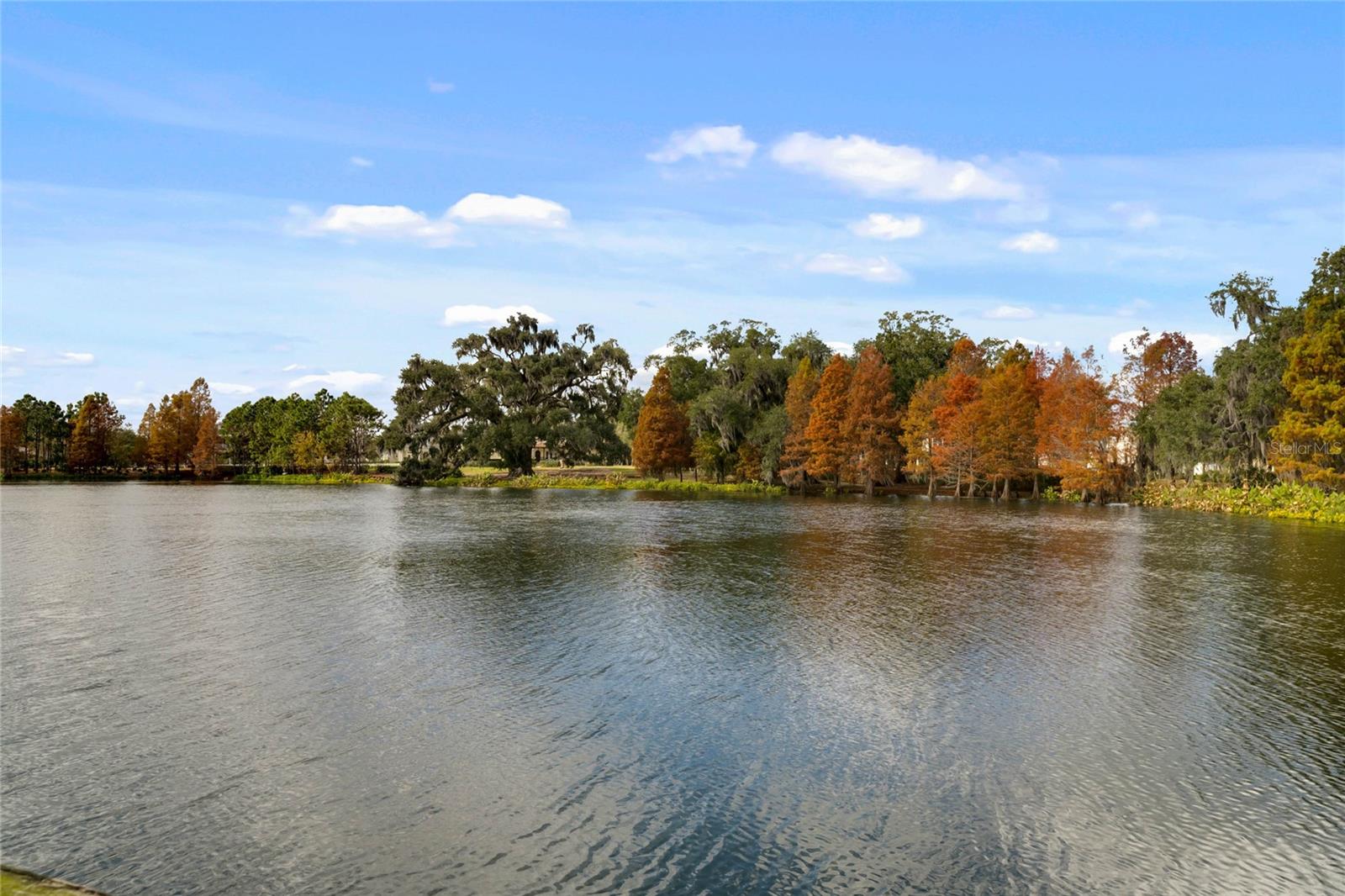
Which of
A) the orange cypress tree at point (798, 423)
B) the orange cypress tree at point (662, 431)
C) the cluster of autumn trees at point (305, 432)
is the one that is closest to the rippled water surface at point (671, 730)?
the orange cypress tree at point (798, 423)

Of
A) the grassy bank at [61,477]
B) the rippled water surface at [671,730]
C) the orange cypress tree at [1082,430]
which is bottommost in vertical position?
the rippled water surface at [671,730]

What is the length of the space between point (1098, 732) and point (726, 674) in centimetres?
599

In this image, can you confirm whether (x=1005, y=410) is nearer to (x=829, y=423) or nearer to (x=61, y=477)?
(x=829, y=423)

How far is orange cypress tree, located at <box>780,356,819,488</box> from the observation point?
80312 mm

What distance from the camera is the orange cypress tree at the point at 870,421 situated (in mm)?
76562

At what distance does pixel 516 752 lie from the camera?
36.7 feet

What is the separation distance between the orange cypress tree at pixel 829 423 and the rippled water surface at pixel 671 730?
49625mm

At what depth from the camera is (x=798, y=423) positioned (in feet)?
267

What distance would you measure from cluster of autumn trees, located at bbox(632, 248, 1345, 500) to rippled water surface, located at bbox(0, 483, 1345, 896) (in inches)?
1294

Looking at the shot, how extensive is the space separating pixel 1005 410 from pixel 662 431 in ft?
115

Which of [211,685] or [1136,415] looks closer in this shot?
[211,685]

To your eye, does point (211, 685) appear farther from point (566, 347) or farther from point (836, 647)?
point (566, 347)

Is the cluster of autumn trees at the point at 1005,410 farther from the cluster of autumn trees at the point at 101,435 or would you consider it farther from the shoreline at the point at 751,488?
the cluster of autumn trees at the point at 101,435

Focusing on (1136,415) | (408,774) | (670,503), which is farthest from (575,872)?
(1136,415)
